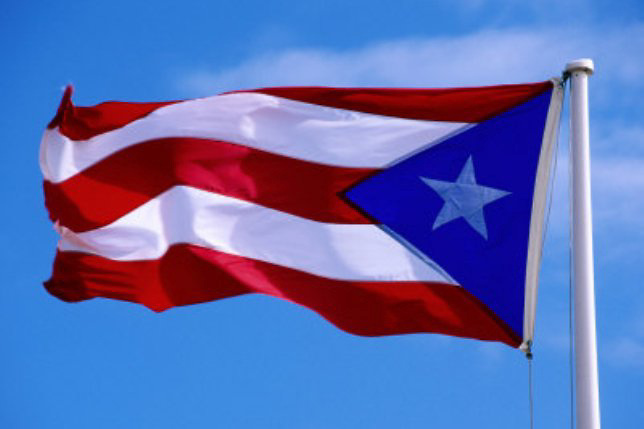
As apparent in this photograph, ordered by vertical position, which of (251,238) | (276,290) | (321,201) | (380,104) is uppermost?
(380,104)

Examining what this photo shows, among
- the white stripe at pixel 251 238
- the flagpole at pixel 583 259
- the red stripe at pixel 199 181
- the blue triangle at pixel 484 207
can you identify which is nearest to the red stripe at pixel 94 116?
the red stripe at pixel 199 181

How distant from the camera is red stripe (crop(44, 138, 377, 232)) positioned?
42.1 ft

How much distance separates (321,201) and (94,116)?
3092 mm

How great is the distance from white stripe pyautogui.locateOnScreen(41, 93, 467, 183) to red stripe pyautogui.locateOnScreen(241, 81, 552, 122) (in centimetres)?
8

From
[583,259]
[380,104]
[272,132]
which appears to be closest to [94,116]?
[272,132]

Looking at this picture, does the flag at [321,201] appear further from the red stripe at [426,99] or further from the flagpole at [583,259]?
the flagpole at [583,259]

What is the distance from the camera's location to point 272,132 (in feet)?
43.3

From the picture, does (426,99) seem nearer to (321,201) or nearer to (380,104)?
(380,104)

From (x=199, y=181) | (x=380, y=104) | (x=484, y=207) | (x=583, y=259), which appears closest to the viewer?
(x=583, y=259)

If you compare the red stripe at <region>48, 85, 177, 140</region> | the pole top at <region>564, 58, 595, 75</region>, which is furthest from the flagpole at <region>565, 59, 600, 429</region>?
the red stripe at <region>48, 85, 177, 140</region>

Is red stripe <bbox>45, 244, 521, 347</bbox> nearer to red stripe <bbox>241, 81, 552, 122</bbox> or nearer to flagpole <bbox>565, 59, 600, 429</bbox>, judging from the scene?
flagpole <bbox>565, 59, 600, 429</bbox>

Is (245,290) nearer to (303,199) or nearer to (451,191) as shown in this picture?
(303,199)

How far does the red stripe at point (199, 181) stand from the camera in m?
12.8

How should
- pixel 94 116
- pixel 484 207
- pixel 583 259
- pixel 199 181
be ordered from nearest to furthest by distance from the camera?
pixel 583 259 < pixel 484 207 < pixel 199 181 < pixel 94 116
